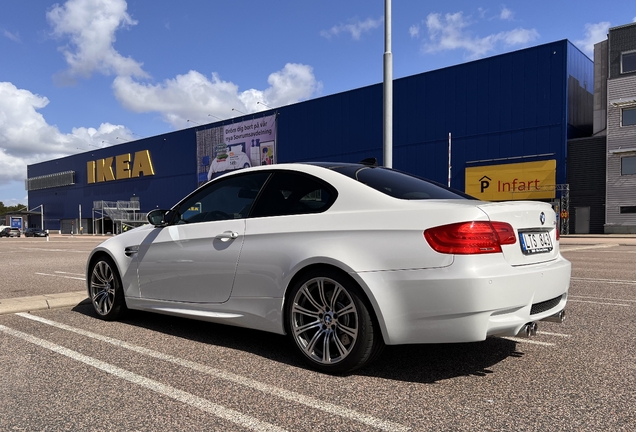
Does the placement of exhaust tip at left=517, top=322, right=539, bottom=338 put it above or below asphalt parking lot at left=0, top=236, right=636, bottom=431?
above

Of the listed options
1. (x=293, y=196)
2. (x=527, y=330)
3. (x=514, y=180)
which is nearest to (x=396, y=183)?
(x=293, y=196)

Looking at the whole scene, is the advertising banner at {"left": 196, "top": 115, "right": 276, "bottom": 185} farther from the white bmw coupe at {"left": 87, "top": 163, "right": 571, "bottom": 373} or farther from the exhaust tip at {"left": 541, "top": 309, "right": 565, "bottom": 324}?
the exhaust tip at {"left": 541, "top": 309, "right": 565, "bottom": 324}

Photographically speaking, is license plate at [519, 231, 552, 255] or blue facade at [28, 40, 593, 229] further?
blue facade at [28, 40, 593, 229]

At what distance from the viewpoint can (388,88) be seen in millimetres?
9586

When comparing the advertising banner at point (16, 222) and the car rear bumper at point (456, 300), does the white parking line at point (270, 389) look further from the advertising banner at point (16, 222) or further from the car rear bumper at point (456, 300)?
the advertising banner at point (16, 222)

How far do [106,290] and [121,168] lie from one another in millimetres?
67417

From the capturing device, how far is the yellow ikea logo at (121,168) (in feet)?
210

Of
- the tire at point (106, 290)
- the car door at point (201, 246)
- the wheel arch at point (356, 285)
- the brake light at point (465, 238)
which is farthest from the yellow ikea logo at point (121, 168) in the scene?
the brake light at point (465, 238)

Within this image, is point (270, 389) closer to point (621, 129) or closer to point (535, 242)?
point (535, 242)

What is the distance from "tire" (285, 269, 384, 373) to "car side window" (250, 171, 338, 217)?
52cm

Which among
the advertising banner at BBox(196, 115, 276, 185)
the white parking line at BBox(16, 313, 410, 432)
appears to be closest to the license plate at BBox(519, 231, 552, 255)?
the white parking line at BBox(16, 313, 410, 432)

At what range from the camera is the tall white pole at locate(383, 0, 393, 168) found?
30.9 feet

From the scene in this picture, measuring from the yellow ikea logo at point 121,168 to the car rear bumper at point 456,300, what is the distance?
208ft

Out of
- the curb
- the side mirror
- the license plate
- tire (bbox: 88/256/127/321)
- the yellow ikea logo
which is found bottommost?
the curb
